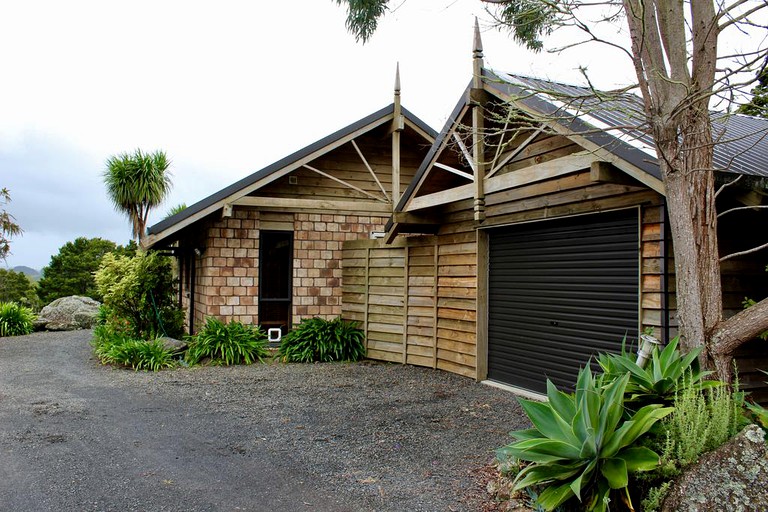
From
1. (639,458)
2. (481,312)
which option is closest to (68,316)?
(481,312)

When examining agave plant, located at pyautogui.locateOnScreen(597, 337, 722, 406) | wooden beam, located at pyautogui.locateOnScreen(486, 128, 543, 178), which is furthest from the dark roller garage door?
agave plant, located at pyautogui.locateOnScreen(597, 337, 722, 406)

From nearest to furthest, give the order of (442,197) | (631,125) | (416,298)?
(631,125) < (442,197) < (416,298)

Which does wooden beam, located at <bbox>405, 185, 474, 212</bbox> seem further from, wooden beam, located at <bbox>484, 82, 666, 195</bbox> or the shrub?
the shrub

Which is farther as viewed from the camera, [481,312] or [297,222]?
[297,222]

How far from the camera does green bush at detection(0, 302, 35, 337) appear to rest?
16.9 meters

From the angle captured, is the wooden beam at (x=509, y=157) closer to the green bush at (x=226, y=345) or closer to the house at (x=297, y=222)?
the house at (x=297, y=222)

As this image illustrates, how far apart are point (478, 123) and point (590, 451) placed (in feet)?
18.5

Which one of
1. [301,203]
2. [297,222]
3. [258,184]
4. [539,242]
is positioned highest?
[258,184]

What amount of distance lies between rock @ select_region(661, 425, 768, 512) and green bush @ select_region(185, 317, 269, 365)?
905cm

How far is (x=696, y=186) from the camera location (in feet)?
16.4

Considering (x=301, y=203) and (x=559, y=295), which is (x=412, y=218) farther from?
(x=559, y=295)

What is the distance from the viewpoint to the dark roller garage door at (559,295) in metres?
6.79

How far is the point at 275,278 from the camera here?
12.8 m

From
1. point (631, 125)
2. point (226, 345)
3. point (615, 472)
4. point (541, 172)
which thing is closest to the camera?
point (615, 472)
